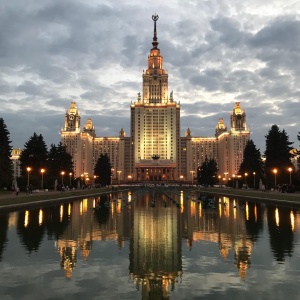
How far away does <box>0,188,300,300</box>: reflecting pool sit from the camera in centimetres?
1050

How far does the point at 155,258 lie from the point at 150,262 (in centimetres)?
67

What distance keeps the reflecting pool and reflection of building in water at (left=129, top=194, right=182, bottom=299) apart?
3 centimetres

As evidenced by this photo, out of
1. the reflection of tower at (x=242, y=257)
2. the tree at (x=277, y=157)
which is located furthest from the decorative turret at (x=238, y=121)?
the reflection of tower at (x=242, y=257)

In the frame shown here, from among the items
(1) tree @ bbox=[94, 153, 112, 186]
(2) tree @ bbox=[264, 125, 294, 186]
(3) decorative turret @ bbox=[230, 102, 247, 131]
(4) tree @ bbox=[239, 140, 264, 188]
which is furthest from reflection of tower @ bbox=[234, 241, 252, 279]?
(3) decorative turret @ bbox=[230, 102, 247, 131]

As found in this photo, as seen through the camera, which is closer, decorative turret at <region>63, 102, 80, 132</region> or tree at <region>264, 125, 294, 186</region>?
tree at <region>264, 125, 294, 186</region>

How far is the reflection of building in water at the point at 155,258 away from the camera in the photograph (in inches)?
434

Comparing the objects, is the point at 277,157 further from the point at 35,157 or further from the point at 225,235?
the point at 225,235

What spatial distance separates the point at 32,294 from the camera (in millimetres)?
10219

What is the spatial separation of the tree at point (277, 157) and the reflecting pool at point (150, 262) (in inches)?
2136

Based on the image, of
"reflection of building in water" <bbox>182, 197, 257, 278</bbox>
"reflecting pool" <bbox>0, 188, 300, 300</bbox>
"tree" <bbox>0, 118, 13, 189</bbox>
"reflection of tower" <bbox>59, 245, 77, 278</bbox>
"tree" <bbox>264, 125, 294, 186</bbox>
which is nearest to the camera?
"reflecting pool" <bbox>0, 188, 300, 300</bbox>

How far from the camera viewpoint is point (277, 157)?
76.9 m

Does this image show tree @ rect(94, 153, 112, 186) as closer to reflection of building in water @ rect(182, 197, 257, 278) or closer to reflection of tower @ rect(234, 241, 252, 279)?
reflection of building in water @ rect(182, 197, 257, 278)

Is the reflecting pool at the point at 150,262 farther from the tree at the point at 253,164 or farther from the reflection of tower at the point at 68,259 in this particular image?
the tree at the point at 253,164

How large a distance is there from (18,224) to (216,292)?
57.5 ft
